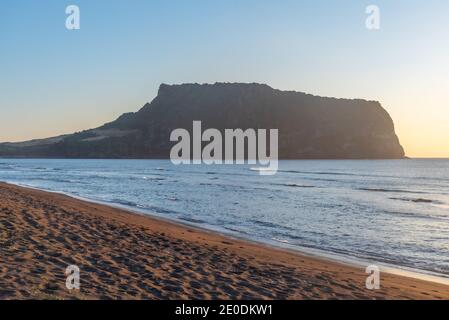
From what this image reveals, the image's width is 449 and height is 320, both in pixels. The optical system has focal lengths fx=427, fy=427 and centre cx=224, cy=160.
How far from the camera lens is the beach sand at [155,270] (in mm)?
7770

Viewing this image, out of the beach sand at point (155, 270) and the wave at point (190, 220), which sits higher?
the beach sand at point (155, 270)

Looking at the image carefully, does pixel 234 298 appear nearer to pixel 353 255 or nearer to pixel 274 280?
pixel 274 280

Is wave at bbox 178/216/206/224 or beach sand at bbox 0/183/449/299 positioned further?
wave at bbox 178/216/206/224

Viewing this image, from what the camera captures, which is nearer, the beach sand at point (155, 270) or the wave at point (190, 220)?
the beach sand at point (155, 270)

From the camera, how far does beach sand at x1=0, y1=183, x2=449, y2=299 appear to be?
7770mm

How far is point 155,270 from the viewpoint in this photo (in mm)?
9445

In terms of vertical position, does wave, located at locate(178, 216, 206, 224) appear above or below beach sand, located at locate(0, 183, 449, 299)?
below

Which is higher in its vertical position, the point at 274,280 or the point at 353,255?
the point at 274,280

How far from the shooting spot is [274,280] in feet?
31.8

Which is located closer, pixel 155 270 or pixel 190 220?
pixel 155 270

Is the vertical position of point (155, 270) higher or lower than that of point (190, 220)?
higher
